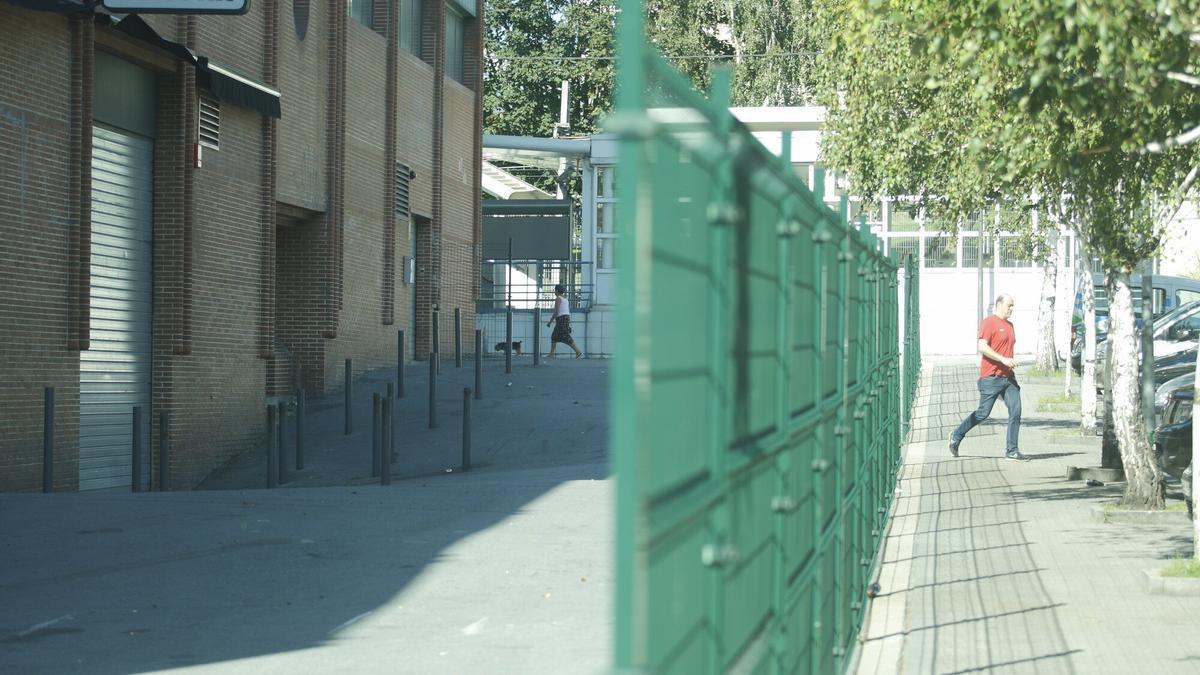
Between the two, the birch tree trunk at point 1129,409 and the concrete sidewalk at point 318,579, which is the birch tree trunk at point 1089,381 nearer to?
the birch tree trunk at point 1129,409

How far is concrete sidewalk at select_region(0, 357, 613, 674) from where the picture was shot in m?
7.59

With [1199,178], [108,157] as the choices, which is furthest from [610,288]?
[1199,178]

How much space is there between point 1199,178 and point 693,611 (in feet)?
38.1

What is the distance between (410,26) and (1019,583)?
75.6 feet

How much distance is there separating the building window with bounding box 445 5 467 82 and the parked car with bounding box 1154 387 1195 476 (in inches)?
852

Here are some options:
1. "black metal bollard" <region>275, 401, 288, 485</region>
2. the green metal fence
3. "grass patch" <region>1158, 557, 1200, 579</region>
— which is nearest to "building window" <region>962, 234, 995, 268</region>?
"black metal bollard" <region>275, 401, 288, 485</region>

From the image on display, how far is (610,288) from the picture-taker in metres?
39.2

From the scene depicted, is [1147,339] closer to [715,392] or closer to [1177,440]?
[1177,440]

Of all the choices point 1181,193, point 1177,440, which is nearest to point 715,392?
point 1181,193

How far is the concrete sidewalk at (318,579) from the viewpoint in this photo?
759 centimetres

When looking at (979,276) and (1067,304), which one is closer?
(1067,304)

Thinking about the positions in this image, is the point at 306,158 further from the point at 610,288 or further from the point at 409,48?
the point at 610,288

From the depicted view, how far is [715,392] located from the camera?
288cm

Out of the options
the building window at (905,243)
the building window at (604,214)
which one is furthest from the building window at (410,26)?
the building window at (905,243)
